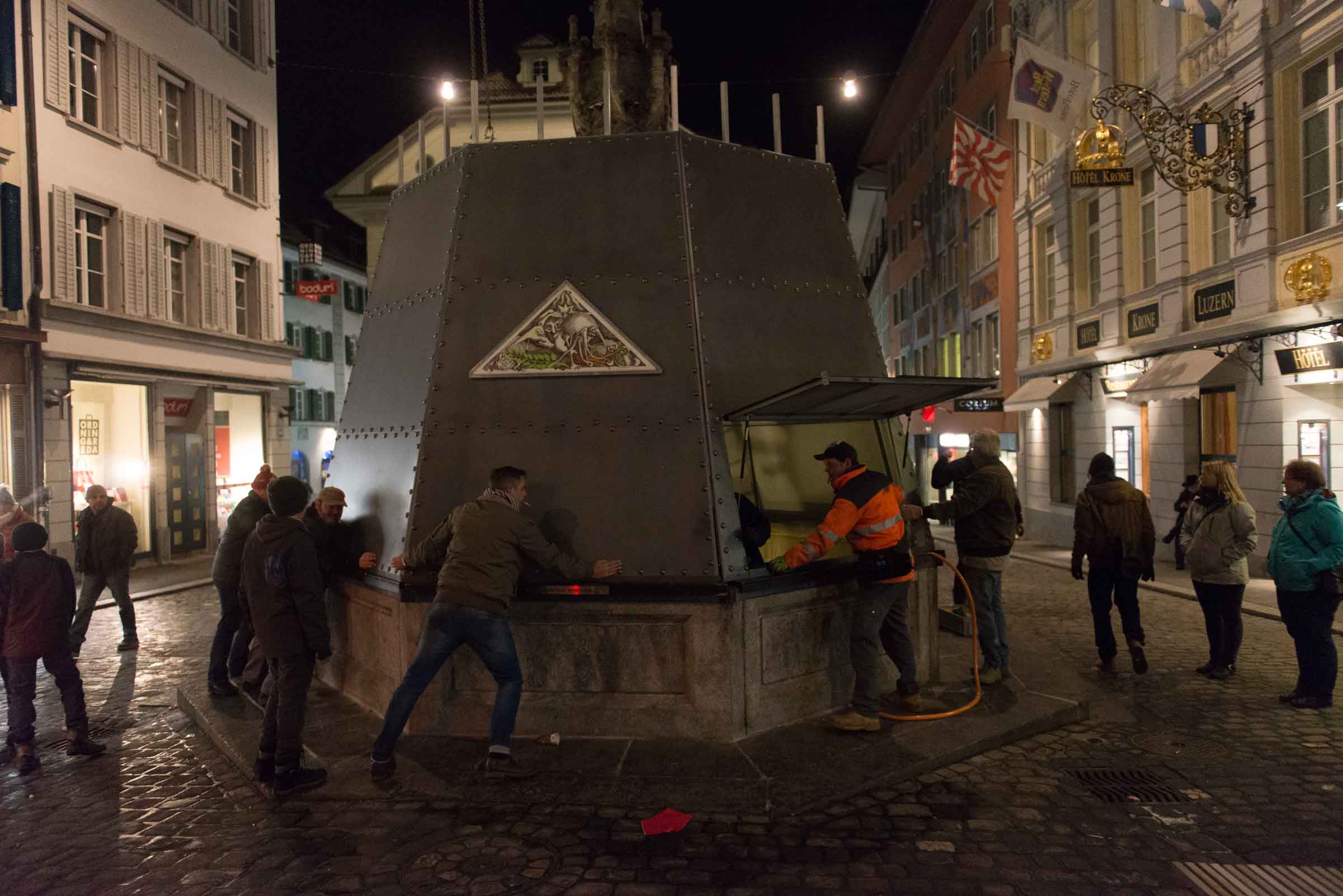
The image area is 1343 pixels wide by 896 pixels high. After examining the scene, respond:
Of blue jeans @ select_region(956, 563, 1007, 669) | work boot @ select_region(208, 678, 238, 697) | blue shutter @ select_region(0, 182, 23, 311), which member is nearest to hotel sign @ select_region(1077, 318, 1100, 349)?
blue jeans @ select_region(956, 563, 1007, 669)

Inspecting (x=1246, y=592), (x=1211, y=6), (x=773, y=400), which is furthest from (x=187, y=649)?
(x=1211, y=6)

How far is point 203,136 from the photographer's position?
67.1 ft

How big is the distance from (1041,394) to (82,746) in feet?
64.6

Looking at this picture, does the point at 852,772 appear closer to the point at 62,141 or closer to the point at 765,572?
the point at 765,572

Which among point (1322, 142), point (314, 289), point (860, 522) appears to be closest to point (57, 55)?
point (314, 289)

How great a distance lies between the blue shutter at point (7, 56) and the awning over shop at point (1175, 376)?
19801mm

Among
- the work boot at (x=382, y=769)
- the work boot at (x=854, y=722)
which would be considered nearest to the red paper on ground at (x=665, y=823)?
the work boot at (x=854, y=722)

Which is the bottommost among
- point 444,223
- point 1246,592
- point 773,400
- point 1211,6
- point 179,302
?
point 1246,592

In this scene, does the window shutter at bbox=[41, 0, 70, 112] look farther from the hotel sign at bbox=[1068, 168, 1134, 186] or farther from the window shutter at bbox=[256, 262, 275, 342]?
the hotel sign at bbox=[1068, 168, 1134, 186]

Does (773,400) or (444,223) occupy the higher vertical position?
(444,223)

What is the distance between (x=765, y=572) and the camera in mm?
5902

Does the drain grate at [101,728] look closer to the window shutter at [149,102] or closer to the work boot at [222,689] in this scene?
the work boot at [222,689]

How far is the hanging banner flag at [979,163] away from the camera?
60.4ft

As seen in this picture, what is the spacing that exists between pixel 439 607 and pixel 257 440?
→ 2001 cm
